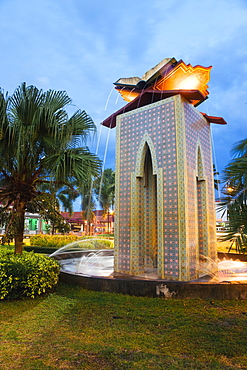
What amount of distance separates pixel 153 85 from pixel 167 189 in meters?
3.20

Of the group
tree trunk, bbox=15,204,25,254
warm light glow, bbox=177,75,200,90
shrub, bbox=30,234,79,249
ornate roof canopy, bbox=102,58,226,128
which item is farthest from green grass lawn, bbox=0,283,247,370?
shrub, bbox=30,234,79,249

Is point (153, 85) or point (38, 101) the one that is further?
point (153, 85)

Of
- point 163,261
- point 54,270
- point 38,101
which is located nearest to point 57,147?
point 38,101

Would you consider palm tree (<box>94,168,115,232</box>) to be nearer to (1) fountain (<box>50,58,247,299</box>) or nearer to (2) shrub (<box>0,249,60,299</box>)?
(1) fountain (<box>50,58,247,299</box>)

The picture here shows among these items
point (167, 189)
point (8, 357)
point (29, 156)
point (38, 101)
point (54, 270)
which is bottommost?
point (8, 357)

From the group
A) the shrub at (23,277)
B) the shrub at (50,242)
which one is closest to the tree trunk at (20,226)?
the shrub at (23,277)

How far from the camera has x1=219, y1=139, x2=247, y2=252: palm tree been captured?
2764mm

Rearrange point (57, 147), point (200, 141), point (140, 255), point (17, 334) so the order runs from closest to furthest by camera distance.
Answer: point (17, 334) < point (57, 147) < point (140, 255) < point (200, 141)

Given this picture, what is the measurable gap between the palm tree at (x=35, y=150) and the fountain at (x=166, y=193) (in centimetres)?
182

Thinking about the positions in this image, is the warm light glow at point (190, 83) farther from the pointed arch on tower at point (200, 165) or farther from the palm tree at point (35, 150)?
the palm tree at point (35, 150)

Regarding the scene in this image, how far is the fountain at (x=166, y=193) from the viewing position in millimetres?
6496

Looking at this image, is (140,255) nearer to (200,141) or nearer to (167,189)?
(167,189)

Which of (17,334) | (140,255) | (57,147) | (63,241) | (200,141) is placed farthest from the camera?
(63,241)

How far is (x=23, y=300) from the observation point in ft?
18.8
